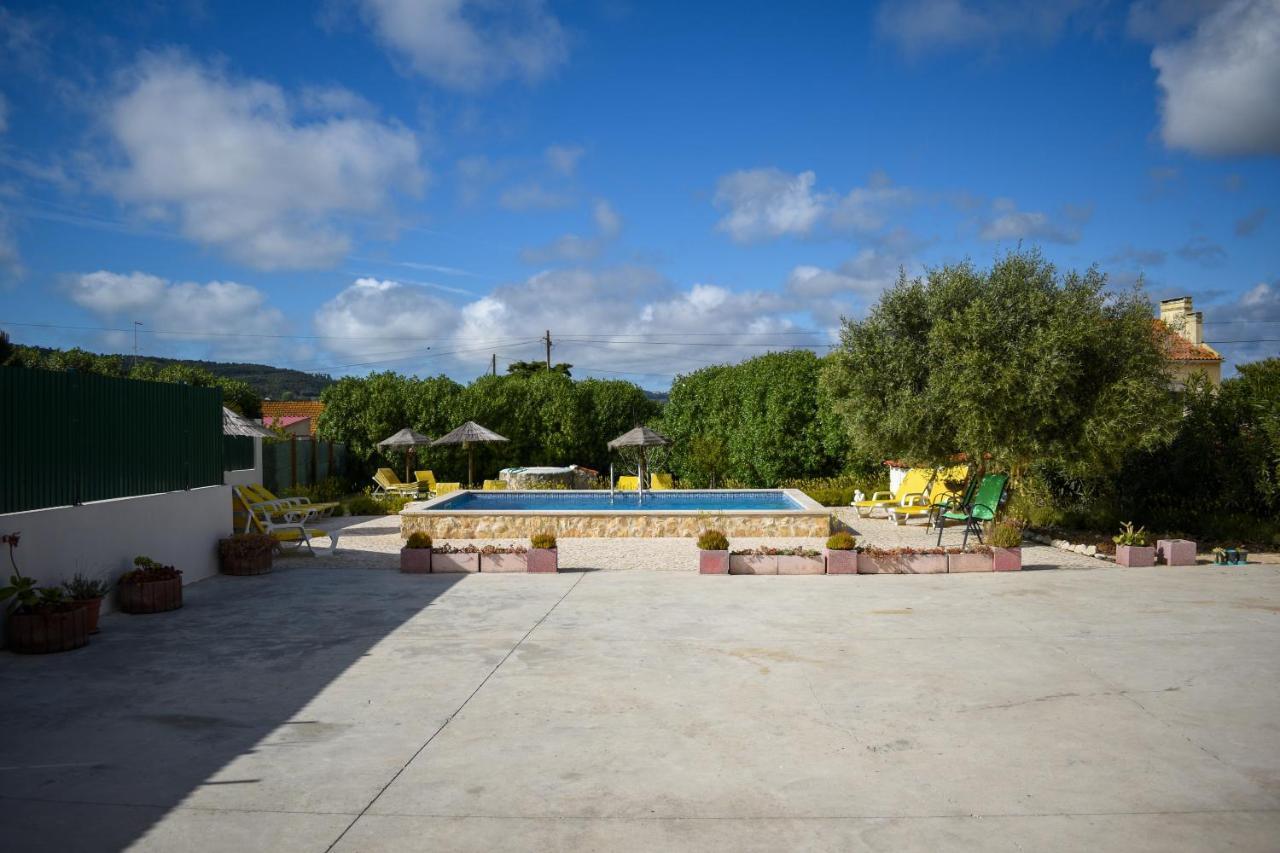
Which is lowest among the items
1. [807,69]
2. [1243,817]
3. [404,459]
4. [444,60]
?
[1243,817]

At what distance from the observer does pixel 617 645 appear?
7438 mm

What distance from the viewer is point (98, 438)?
8.97 metres

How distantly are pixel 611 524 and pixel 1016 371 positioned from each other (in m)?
7.14

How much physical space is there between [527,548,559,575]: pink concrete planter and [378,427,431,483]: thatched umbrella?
1322cm

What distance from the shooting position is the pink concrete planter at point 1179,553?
11.8m

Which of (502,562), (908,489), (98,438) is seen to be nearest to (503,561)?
(502,562)

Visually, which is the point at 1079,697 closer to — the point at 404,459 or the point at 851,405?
the point at 851,405

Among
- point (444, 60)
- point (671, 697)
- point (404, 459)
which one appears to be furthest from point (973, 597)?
point (404, 459)

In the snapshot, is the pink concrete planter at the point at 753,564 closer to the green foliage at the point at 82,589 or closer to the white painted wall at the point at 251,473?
the green foliage at the point at 82,589

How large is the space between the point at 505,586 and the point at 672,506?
28.3 feet

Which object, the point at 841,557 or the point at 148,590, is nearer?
the point at 148,590

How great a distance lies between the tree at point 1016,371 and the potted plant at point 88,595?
10.4 meters

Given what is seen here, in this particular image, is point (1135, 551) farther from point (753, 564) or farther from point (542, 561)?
point (542, 561)

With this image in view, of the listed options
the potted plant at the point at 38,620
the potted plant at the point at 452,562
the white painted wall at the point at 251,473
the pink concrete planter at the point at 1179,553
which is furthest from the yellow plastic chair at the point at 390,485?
the pink concrete planter at the point at 1179,553
